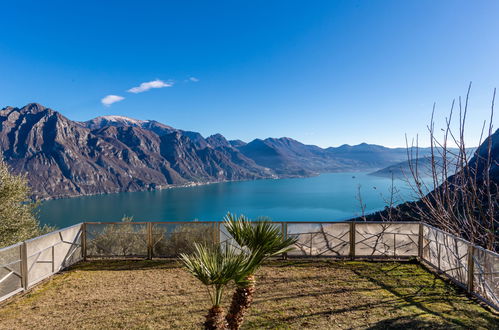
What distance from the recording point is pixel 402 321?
17.7ft

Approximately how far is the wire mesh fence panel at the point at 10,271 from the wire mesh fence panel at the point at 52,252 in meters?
0.26

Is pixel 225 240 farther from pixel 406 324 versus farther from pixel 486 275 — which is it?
pixel 486 275

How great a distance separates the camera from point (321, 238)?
977 cm

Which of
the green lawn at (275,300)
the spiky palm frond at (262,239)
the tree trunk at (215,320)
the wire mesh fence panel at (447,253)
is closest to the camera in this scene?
the tree trunk at (215,320)

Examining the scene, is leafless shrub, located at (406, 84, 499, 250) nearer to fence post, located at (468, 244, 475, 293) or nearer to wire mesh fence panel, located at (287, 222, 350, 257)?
fence post, located at (468, 244, 475, 293)

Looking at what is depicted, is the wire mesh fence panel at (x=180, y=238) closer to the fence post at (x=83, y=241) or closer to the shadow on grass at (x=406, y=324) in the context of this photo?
the fence post at (x=83, y=241)

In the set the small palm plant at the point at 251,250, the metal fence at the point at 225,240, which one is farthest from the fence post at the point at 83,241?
the small palm plant at the point at 251,250

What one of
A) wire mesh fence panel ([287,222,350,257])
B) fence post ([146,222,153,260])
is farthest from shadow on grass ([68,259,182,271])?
wire mesh fence panel ([287,222,350,257])

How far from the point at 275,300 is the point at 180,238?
4650mm

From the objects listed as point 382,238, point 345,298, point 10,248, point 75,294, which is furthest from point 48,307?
point 382,238

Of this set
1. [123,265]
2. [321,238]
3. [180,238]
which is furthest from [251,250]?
[123,265]

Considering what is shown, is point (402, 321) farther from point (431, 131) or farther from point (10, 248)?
point (10, 248)

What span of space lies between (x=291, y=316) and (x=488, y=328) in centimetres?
347

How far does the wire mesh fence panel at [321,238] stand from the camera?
381 inches
